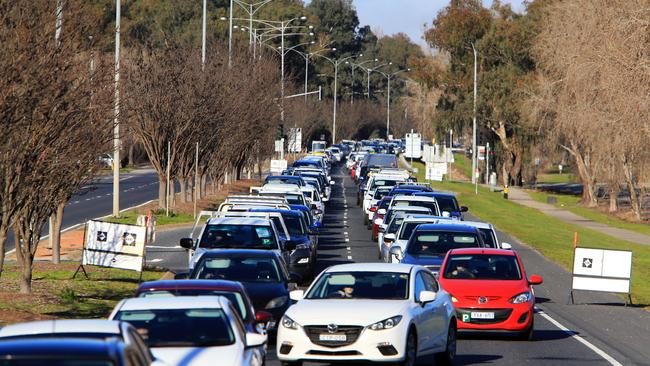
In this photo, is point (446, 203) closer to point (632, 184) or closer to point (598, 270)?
point (598, 270)

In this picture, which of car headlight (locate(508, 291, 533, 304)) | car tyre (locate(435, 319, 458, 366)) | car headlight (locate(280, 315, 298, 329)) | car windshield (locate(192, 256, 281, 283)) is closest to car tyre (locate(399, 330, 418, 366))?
car tyre (locate(435, 319, 458, 366))

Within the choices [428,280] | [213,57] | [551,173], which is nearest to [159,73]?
[213,57]

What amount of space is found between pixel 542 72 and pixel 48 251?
4881 centimetres

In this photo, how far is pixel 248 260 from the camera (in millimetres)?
19953

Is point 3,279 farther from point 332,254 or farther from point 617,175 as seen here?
point 617,175

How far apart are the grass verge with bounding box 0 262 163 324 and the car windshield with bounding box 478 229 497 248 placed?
735 cm

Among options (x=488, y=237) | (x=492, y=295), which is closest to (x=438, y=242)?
(x=488, y=237)

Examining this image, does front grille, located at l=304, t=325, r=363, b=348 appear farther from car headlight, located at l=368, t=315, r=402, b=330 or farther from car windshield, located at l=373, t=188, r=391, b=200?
car windshield, located at l=373, t=188, r=391, b=200

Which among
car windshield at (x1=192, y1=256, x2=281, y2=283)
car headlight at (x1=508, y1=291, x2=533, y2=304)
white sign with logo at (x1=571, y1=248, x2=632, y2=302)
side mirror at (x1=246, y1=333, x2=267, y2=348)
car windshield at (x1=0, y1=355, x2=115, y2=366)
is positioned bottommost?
white sign with logo at (x1=571, y1=248, x2=632, y2=302)

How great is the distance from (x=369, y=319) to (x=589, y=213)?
64.1 meters

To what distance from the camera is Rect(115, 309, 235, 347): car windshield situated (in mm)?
12133

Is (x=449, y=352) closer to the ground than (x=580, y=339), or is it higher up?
higher up

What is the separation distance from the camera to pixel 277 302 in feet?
61.2

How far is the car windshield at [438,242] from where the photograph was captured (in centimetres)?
2558
